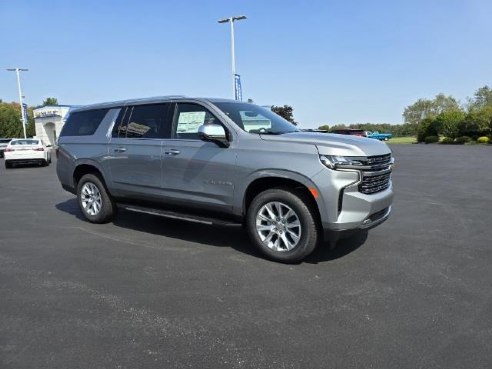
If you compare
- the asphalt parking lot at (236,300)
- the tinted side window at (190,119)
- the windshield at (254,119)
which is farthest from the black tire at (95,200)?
the windshield at (254,119)

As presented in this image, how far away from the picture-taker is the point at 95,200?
714 centimetres

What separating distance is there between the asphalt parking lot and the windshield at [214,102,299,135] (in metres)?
1.61

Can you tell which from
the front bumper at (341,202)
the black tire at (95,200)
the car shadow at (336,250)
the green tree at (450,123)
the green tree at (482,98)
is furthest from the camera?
the green tree at (482,98)

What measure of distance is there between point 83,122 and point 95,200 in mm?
1412

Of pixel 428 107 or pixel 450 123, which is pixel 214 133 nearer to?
pixel 450 123

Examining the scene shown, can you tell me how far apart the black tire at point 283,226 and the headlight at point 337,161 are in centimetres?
53

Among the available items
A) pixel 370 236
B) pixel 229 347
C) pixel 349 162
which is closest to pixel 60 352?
pixel 229 347

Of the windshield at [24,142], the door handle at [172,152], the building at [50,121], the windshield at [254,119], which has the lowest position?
the door handle at [172,152]

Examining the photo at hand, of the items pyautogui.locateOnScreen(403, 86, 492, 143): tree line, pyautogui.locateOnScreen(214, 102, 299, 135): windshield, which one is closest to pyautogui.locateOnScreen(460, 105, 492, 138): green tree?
pyautogui.locateOnScreen(403, 86, 492, 143): tree line

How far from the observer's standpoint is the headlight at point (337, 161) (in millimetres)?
4535

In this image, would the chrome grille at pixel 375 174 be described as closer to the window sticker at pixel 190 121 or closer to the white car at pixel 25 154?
the window sticker at pixel 190 121

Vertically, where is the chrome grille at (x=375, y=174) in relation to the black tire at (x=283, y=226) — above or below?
above

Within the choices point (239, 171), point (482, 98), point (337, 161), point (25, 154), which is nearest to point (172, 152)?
point (239, 171)

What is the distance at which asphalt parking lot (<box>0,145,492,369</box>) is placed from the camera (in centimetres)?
300
